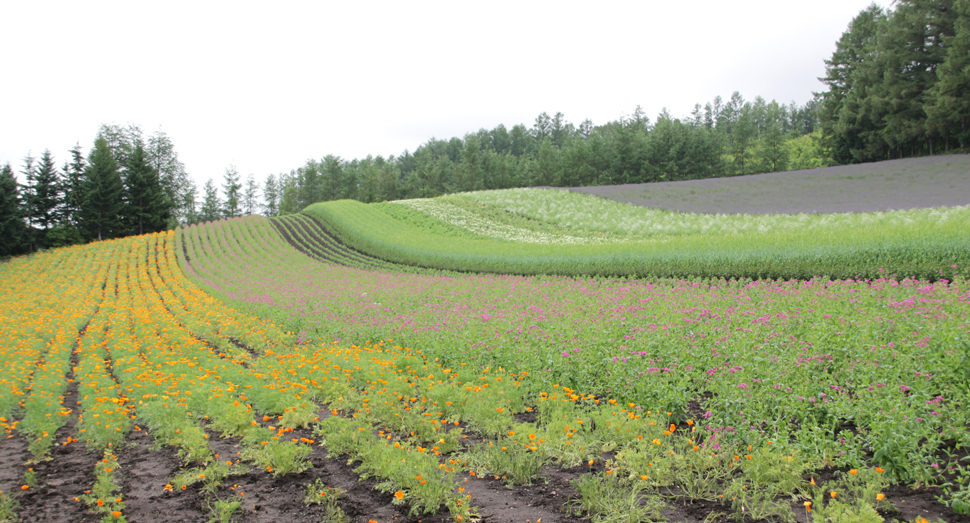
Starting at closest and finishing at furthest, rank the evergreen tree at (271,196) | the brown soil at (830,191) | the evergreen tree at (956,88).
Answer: the brown soil at (830,191)
the evergreen tree at (956,88)
the evergreen tree at (271,196)

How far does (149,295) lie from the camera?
21719 mm

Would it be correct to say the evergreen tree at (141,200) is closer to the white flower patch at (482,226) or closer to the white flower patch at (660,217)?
the white flower patch at (482,226)

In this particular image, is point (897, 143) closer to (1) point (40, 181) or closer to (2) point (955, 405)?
(2) point (955, 405)

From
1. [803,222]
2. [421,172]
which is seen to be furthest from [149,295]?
[421,172]

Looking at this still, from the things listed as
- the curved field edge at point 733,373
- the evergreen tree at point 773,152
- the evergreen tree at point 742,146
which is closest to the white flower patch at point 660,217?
the curved field edge at point 733,373

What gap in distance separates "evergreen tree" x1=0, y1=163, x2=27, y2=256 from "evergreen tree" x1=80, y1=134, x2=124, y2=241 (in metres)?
6.08

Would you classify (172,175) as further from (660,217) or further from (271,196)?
(660,217)

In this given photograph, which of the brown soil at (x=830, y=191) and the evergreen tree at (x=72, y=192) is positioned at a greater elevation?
the evergreen tree at (x=72, y=192)

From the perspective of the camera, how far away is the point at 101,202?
148 ft

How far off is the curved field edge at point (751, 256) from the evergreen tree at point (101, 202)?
3448cm

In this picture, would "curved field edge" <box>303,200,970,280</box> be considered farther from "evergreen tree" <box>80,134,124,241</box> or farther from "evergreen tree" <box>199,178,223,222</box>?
"evergreen tree" <box>199,178,223,222</box>

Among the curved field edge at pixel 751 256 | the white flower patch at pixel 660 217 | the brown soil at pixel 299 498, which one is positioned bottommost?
the brown soil at pixel 299 498

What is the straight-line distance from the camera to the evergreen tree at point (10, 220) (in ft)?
118

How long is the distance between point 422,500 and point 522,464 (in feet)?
3.37
